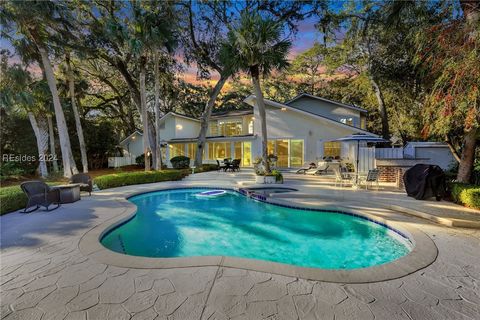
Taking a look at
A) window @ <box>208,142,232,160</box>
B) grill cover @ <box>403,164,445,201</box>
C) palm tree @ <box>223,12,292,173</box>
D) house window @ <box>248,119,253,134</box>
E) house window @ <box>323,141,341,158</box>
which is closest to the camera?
grill cover @ <box>403,164,445,201</box>

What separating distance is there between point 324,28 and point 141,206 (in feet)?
50.3

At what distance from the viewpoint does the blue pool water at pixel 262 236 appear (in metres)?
5.46

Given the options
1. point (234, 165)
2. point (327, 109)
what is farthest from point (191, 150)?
point (327, 109)

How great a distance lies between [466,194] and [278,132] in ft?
44.5

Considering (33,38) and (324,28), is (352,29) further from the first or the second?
(33,38)

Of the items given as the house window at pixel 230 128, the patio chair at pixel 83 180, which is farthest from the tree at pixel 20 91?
the house window at pixel 230 128

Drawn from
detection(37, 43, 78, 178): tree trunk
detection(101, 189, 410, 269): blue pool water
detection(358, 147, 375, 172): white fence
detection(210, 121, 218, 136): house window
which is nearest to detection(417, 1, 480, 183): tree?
detection(101, 189, 410, 269): blue pool water

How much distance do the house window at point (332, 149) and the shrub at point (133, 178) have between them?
10698mm

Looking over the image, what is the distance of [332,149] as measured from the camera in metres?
18.8

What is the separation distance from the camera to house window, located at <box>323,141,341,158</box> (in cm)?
1870

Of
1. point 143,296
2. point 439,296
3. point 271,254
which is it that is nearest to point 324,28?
point 271,254

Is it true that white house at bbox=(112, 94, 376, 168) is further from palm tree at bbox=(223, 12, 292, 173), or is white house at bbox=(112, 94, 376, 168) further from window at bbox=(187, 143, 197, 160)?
palm tree at bbox=(223, 12, 292, 173)

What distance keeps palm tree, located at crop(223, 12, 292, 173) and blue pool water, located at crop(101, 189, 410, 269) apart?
7203mm

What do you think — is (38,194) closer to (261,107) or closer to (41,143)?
(261,107)
